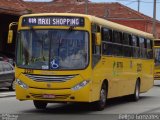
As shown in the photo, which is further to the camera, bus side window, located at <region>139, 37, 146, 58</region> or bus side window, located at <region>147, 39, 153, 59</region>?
bus side window, located at <region>147, 39, 153, 59</region>

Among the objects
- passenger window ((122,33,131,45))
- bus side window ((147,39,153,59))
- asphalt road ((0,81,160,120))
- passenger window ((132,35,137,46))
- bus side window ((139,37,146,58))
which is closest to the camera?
asphalt road ((0,81,160,120))

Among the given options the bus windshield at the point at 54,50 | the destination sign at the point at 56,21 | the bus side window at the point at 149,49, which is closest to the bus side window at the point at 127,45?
the bus side window at the point at 149,49

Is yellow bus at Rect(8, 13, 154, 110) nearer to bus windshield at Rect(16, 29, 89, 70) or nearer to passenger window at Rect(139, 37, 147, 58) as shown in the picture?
bus windshield at Rect(16, 29, 89, 70)

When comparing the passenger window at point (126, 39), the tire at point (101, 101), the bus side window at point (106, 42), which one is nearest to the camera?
the tire at point (101, 101)

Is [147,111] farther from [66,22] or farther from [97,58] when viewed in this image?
[66,22]

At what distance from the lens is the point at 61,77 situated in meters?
16.0

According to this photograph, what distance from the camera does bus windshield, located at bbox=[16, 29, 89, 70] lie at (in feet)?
52.9

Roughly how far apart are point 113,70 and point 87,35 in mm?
3029

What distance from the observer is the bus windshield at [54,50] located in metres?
16.1

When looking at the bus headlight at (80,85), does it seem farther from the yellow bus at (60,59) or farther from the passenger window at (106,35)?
the passenger window at (106,35)

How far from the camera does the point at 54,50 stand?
16234mm

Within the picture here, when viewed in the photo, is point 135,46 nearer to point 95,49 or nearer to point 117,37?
point 117,37

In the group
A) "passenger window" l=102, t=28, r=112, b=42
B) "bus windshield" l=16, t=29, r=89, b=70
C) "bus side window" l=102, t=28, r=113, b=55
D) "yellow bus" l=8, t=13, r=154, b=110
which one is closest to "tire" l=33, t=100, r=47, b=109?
"yellow bus" l=8, t=13, r=154, b=110

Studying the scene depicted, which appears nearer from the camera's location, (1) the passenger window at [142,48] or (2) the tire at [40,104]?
(2) the tire at [40,104]
